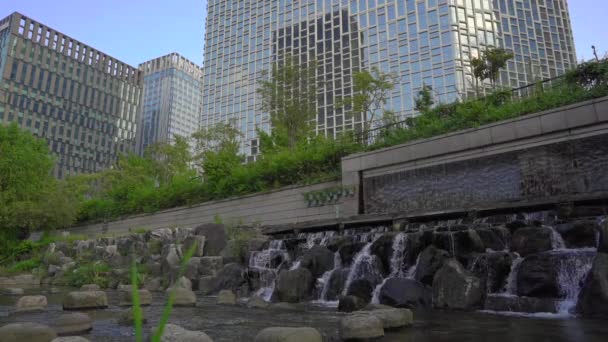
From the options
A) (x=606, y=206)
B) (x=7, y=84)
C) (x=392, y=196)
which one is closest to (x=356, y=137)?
(x=392, y=196)

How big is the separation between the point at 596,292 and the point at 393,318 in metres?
3.30

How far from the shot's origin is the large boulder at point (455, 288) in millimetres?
7602

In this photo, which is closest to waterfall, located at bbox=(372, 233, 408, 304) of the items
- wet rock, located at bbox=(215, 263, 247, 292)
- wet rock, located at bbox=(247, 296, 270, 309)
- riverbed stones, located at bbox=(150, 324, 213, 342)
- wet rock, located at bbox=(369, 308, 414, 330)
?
wet rock, located at bbox=(247, 296, 270, 309)

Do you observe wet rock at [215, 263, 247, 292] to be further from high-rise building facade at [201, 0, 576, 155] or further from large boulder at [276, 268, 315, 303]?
high-rise building facade at [201, 0, 576, 155]

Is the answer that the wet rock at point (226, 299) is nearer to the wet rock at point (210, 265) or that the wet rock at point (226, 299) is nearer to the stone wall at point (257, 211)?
the wet rock at point (210, 265)

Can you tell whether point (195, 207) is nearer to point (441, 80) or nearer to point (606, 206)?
point (606, 206)

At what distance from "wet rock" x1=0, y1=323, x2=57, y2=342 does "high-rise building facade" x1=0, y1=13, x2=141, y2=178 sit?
3735 inches

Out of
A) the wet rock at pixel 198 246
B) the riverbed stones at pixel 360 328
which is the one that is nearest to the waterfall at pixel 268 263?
the wet rock at pixel 198 246

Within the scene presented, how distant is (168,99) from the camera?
130 meters

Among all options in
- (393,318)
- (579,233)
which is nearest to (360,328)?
(393,318)

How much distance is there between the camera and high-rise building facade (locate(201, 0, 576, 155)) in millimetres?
56656

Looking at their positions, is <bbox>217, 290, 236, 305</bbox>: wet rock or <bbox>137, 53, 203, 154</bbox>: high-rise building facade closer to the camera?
<bbox>217, 290, 236, 305</bbox>: wet rock

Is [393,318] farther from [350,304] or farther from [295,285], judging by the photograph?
[295,285]

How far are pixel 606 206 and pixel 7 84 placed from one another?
10835 centimetres
